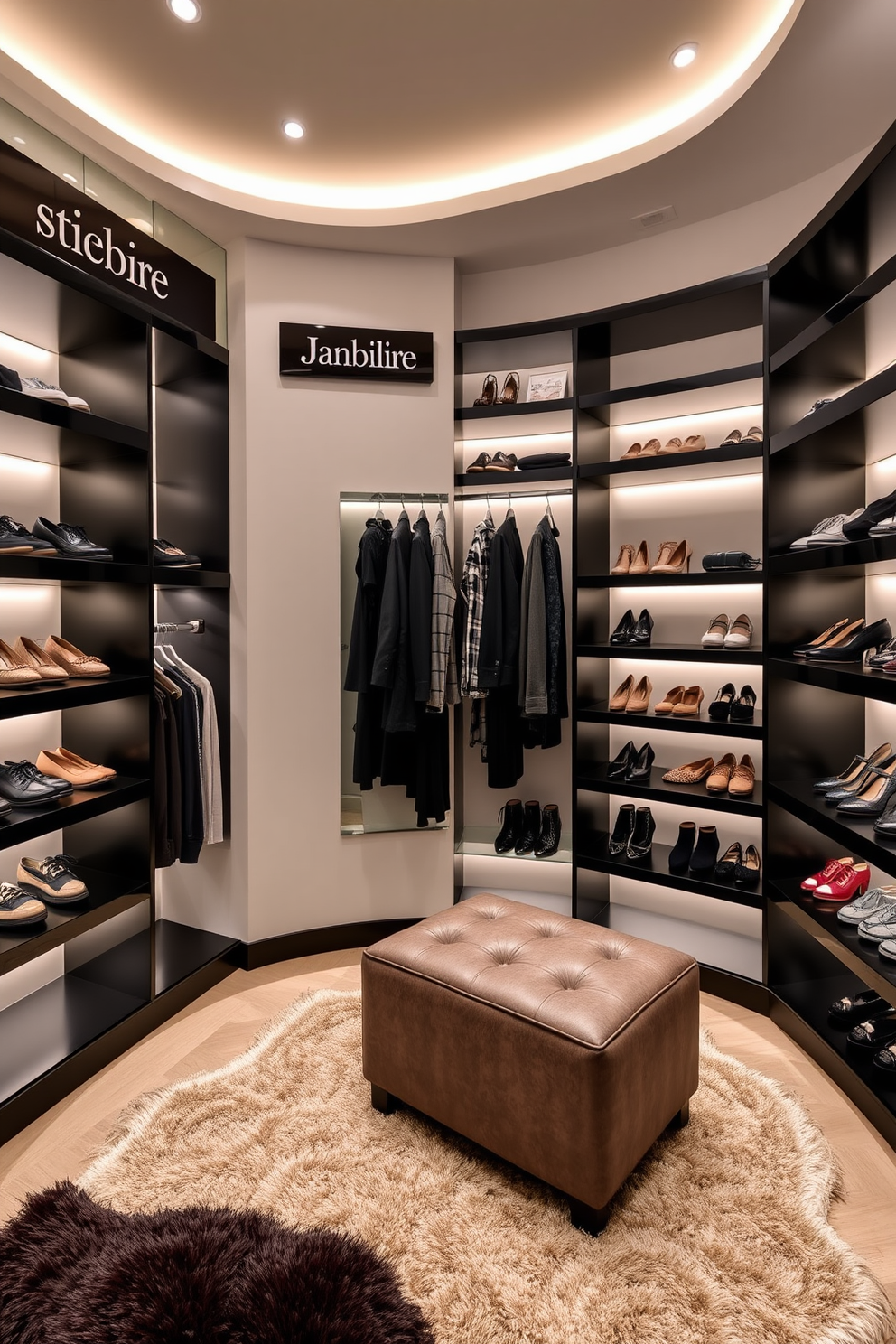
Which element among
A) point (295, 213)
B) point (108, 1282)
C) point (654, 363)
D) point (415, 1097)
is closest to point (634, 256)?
point (654, 363)

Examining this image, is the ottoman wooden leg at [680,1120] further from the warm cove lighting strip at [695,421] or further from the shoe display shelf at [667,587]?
the warm cove lighting strip at [695,421]

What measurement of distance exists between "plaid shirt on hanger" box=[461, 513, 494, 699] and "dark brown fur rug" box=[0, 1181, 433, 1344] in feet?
6.50

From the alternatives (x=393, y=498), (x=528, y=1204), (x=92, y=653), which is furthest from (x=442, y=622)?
(x=528, y=1204)

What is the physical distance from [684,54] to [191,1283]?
11.2 feet

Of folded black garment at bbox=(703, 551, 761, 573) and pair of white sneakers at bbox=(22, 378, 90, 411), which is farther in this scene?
folded black garment at bbox=(703, 551, 761, 573)

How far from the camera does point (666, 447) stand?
125 inches

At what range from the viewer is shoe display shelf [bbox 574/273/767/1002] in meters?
2.92

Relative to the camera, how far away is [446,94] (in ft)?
8.30

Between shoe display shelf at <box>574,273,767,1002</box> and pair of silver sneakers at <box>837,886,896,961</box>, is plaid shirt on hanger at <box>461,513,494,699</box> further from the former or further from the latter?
pair of silver sneakers at <box>837,886,896,961</box>

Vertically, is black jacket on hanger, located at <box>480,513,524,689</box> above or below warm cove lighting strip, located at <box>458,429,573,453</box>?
below

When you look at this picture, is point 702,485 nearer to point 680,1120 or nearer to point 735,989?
point 735,989

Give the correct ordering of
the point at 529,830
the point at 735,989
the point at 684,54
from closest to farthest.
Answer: the point at 684,54 < the point at 735,989 < the point at 529,830

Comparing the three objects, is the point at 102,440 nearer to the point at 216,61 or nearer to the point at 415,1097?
the point at 216,61

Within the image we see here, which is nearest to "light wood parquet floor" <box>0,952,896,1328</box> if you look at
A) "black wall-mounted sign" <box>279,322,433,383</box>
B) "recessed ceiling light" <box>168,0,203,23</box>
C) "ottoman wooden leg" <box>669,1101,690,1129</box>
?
"ottoman wooden leg" <box>669,1101,690,1129</box>
